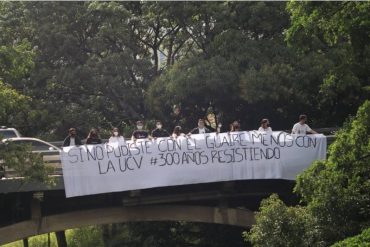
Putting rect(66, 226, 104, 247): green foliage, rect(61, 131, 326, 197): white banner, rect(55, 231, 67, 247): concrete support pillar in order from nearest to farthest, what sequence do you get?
rect(61, 131, 326, 197): white banner < rect(55, 231, 67, 247): concrete support pillar < rect(66, 226, 104, 247): green foliage

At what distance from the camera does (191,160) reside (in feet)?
58.5

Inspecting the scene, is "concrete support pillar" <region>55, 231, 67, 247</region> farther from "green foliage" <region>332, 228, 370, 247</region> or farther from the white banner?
"green foliage" <region>332, 228, 370, 247</region>

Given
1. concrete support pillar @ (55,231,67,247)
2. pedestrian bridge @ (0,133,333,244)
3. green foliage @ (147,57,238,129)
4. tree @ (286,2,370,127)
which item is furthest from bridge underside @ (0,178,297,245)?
concrete support pillar @ (55,231,67,247)

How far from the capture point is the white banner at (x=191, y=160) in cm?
1736

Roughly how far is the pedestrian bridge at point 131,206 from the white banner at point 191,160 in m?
1.41

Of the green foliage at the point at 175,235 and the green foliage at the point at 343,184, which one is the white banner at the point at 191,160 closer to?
the green foliage at the point at 343,184

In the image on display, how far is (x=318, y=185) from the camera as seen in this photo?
13469 mm

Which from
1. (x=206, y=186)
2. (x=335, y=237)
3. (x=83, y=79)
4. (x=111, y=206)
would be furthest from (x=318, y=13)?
(x=83, y=79)

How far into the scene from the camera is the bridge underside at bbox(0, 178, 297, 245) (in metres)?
19.9

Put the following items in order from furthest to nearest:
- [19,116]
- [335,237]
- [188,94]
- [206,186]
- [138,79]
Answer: [138,79], [19,116], [188,94], [206,186], [335,237]

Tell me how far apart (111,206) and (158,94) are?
4539 millimetres

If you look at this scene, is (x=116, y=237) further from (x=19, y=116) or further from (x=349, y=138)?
(x=349, y=138)

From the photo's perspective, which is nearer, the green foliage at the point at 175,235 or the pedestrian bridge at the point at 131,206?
the pedestrian bridge at the point at 131,206

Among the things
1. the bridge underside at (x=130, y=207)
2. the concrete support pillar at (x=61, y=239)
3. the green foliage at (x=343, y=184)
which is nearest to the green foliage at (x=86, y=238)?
the concrete support pillar at (x=61, y=239)
